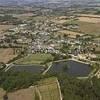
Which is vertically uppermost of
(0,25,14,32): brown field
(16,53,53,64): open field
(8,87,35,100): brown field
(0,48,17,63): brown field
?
(8,87,35,100): brown field

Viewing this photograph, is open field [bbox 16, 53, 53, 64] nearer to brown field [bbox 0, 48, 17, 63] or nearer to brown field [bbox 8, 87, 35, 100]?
brown field [bbox 0, 48, 17, 63]

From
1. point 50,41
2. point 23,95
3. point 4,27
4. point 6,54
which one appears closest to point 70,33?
point 50,41

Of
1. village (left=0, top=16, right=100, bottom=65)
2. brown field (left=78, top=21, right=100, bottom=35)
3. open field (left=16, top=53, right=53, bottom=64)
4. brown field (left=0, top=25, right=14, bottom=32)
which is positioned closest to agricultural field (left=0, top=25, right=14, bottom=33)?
brown field (left=0, top=25, right=14, bottom=32)

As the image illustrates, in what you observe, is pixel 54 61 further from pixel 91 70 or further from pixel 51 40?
pixel 51 40

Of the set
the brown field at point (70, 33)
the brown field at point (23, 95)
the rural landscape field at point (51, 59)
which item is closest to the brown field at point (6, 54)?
the rural landscape field at point (51, 59)

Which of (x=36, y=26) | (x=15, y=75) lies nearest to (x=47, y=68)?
(x=15, y=75)

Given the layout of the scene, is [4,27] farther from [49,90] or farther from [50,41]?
[49,90]
